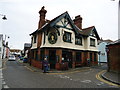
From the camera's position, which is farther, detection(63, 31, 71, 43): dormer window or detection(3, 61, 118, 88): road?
detection(63, 31, 71, 43): dormer window

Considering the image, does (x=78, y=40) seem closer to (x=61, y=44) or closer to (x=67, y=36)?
(x=67, y=36)

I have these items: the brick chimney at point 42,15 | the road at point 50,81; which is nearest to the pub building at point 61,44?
the brick chimney at point 42,15

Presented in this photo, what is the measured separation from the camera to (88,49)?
72.1ft

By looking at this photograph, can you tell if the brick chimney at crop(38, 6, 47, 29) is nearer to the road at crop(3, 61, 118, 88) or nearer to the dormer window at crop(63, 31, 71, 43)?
the dormer window at crop(63, 31, 71, 43)

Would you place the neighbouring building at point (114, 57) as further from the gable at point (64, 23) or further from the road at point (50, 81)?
the gable at point (64, 23)

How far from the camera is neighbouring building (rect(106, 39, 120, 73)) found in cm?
1350

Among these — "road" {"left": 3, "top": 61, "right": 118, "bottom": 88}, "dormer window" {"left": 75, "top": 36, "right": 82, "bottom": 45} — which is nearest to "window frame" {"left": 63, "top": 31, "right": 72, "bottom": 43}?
"dormer window" {"left": 75, "top": 36, "right": 82, "bottom": 45}

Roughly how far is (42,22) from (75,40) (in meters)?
6.48

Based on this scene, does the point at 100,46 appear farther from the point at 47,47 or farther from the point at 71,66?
the point at 47,47

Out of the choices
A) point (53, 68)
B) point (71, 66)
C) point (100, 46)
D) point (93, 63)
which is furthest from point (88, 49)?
point (100, 46)

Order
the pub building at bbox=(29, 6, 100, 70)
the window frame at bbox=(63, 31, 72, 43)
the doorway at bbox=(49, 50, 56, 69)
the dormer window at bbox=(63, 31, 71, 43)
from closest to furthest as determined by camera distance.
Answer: the pub building at bbox=(29, 6, 100, 70) < the doorway at bbox=(49, 50, 56, 69) < the dormer window at bbox=(63, 31, 71, 43) < the window frame at bbox=(63, 31, 72, 43)

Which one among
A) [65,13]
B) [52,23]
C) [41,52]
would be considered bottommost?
[41,52]

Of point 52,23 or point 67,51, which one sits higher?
point 52,23

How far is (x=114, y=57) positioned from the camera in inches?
556
